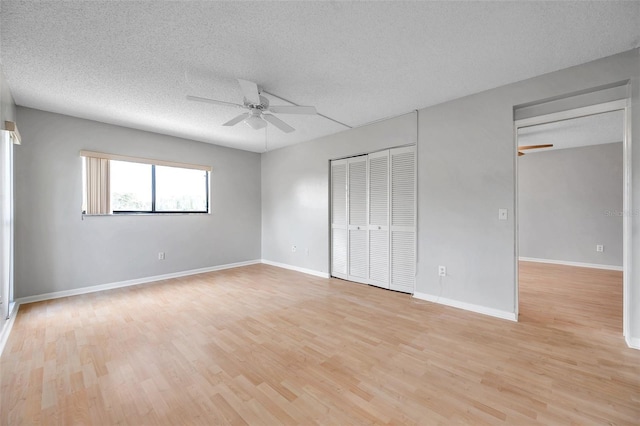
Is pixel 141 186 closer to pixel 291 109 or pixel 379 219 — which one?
pixel 291 109

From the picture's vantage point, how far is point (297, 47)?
7.32 feet

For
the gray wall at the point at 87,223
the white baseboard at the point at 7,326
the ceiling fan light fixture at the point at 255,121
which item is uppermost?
the ceiling fan light fixture at the point at 255,121

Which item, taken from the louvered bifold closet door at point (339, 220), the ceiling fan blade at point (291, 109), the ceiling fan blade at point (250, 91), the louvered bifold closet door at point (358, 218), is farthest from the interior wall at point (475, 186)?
the ceiling fan blade at point (250, 91)

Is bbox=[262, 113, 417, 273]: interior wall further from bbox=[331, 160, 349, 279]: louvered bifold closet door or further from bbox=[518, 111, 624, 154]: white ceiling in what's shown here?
bbox=[518, 111, 624, 154]: white ceiling

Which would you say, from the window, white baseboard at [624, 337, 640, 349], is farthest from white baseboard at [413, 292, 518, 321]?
the window

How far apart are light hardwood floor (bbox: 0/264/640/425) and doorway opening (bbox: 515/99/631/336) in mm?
107

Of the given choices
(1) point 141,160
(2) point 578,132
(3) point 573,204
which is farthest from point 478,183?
(1) point 141,160

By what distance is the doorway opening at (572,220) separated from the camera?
3.43m

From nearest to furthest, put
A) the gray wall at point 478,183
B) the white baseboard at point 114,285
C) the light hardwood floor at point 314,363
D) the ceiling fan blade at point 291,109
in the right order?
the light hardwood floor at point 314,363
the gray wall at point 478,183
the ceiling fan blade at point 291,109
the white baseboard at point 114,285

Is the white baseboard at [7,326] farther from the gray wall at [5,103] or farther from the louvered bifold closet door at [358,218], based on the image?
the louvered bifold closet door at [358,218]

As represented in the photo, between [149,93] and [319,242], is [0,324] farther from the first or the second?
[319,242]

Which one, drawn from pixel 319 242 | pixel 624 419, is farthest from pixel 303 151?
pixel 624 419

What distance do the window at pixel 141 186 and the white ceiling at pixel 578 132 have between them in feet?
18.9

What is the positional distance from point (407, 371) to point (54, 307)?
427 centimetres
